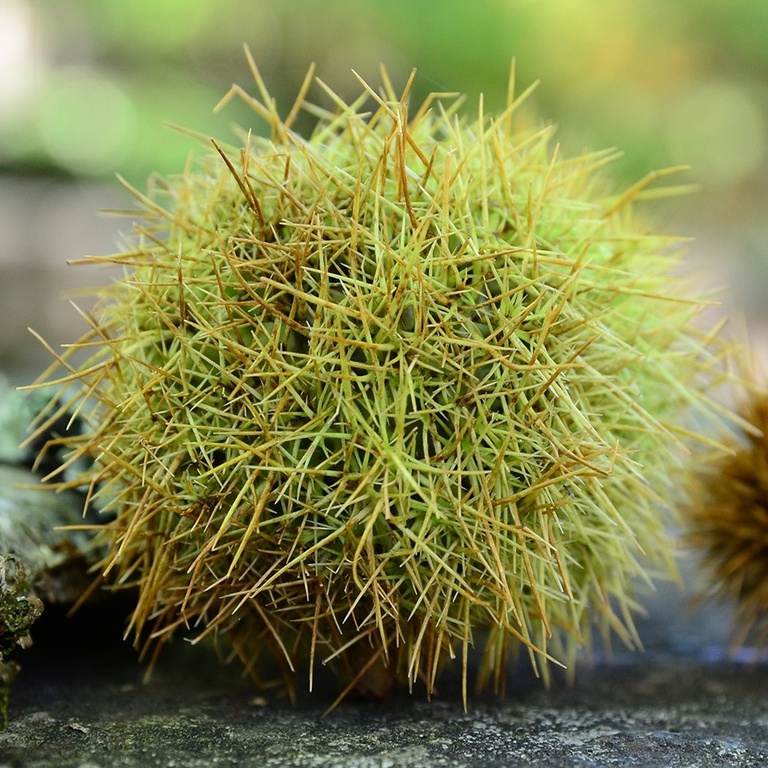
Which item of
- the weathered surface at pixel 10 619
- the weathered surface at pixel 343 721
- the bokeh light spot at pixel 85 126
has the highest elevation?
the bokeh light spot at pixel 85 126

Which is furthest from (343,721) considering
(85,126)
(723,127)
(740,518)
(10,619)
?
(723,127)

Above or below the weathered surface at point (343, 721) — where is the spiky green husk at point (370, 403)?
above

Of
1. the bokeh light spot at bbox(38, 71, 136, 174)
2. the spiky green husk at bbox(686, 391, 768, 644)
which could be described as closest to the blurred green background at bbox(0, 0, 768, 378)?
the bokeh light spot at bbox(38, 71, 136, 174)

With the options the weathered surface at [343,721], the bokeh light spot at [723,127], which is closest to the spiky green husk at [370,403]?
the weathered surface at [343,721]

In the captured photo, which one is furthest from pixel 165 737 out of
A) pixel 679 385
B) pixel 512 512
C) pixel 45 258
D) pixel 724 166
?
pixel 724 166

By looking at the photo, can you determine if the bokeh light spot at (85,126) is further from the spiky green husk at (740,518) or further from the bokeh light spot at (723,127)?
the spiky green husk at (740,518)

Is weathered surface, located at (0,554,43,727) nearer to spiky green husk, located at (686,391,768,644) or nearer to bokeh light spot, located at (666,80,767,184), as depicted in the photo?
spiky green husk, located at (686,391,768,644)
